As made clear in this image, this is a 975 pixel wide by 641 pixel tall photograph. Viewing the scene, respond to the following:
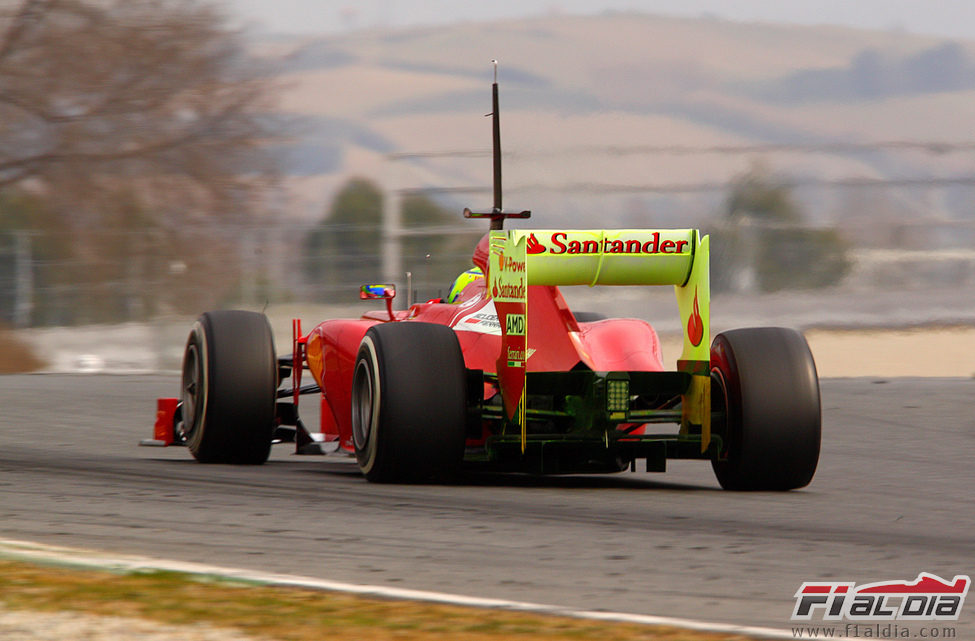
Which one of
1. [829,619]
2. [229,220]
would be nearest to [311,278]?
[229,220]

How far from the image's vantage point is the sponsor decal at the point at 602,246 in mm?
8281

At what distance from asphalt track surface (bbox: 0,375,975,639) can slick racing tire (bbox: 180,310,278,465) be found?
0.22 meters

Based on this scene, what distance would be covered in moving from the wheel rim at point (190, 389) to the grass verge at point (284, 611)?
421 cm

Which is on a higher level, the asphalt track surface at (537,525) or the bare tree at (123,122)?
the bare tree at (123,122)

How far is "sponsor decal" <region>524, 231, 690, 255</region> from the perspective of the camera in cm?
828

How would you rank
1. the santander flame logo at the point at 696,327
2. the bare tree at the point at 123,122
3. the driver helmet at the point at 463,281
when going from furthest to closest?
the bare tree at the point at 123,122
the driver helmet at the point at 463,281
the santander flame logo at the point at 696,327

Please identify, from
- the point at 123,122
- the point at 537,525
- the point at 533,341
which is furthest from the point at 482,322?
the point at 123,122

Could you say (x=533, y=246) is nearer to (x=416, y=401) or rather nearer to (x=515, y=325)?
(x=515, y=325)

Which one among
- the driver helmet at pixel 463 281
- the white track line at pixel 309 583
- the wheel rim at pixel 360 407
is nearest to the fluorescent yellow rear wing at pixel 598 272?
the wheel rim at pixel 360 407

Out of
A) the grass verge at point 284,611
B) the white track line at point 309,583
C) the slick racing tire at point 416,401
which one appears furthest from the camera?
the slick racing tire at point 416,401

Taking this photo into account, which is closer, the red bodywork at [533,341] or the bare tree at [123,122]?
the red bodywork at [533,341]

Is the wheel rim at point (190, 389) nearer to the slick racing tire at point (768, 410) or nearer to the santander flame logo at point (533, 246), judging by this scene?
the santander flame logo at point (533, 246)

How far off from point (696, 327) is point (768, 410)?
621mm

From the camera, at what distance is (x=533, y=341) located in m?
8.92
